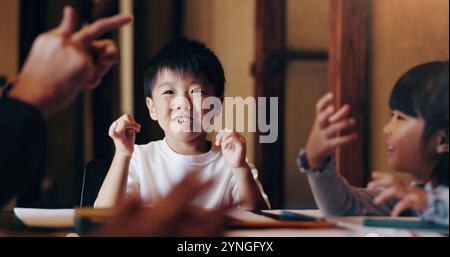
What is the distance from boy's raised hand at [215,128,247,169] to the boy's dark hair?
0.08 meters

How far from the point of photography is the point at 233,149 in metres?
0.74

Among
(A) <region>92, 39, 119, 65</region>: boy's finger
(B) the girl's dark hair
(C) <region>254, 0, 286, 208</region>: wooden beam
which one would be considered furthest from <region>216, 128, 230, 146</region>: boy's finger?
(C) <region>254, 0, 286, 208</region>: wooden beam

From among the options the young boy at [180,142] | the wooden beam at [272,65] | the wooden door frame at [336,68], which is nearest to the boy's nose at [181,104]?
the young boy at [180,142]

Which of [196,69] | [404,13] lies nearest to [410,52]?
[404,13]

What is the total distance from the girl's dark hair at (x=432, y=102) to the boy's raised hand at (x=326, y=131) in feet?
0.25

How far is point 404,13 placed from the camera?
0.92 metres

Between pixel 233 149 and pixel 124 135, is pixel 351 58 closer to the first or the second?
→ pixel 233 149

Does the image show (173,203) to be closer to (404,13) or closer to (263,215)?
(263,215)

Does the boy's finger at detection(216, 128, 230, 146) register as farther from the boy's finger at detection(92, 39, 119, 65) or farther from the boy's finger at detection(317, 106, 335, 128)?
the boy's finger at detection(92, 39, 119, 65)

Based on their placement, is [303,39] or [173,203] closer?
[173,203]

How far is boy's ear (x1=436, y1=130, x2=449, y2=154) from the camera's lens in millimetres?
545

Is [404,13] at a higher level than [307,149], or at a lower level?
higher
